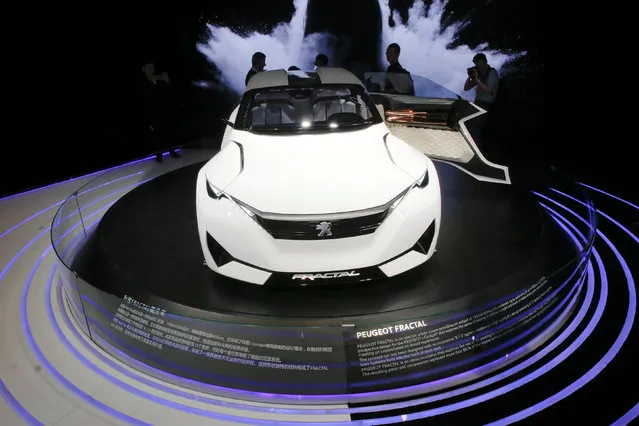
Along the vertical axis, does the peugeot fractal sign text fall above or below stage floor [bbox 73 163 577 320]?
above

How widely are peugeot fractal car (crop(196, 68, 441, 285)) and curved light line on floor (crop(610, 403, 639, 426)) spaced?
4.05ft

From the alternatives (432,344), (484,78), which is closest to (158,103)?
(484,78)

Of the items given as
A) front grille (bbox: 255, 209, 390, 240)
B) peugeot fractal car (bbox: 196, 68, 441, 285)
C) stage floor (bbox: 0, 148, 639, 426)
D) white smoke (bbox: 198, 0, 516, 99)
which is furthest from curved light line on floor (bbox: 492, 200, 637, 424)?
white smoke (bbox: 198, 0, 516, 99)

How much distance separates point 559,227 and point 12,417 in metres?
4.30

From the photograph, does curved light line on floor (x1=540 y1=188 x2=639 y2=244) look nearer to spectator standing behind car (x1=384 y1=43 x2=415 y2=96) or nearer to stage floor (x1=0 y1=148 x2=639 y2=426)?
stage floor (x1=0 y1=148 x2=639 y2=426)

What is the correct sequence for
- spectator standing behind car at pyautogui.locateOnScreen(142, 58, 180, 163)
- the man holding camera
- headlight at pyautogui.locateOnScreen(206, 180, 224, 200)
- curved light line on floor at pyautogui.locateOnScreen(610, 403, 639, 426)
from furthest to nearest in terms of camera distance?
spectator standing behind car at pyautogui.locateOnScreen(142, 58, 180, 163)
the man holding camera
headlight at pyautogui.locateOnScreen(206, 180, 224, 200)
curved light line on floor at pyautogui.locateOnScreen(610, 403, 639, 426)

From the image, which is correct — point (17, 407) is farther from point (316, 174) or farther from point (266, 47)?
point (266, 47)

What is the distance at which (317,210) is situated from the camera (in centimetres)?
246

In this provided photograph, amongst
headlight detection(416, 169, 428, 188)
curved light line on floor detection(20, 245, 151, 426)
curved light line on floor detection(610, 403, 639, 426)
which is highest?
headlight detection(416, 169, 428, 188)

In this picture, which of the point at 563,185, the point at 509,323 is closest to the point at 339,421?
the point at 509,323

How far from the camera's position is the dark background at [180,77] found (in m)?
5.27

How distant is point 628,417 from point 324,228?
1.76 m

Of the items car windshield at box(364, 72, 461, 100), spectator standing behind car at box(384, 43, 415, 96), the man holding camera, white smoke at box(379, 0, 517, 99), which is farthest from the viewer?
white smoke at box(379, 0, 517, 99)

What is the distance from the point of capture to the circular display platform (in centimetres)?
223
